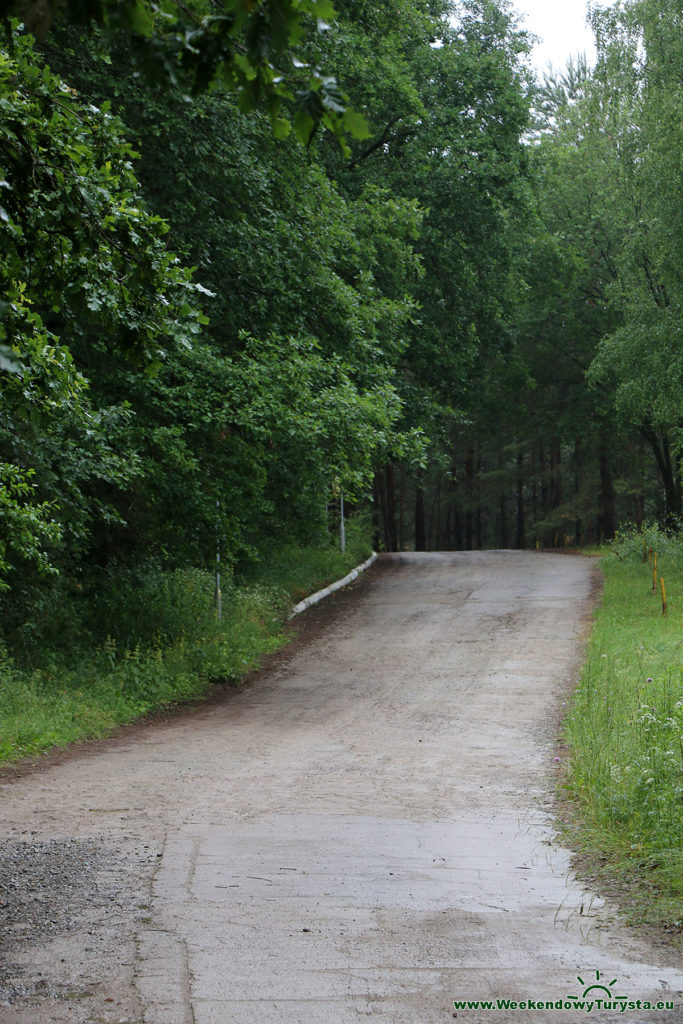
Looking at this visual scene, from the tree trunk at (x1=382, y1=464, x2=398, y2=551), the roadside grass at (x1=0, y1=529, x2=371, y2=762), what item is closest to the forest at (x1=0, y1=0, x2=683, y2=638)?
the roadside grass at (x1=0, y1=529, x2=371, y2=762)

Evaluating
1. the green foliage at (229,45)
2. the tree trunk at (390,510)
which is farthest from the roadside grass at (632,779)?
the tree trunk at (390,510)

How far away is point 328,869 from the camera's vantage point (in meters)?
6.23

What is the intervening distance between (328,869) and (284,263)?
11.0 metres

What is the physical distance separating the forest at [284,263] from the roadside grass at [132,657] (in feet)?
1.65

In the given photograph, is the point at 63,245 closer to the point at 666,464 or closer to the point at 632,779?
the point at 632,779

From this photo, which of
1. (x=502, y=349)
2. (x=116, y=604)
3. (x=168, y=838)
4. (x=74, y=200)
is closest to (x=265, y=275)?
(x=116, y=604)

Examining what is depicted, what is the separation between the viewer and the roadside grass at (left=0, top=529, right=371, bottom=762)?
36.5 ft

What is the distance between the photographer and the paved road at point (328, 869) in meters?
4.37

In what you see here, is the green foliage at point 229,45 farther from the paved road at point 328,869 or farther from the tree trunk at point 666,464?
the tree trunk at point 666,464

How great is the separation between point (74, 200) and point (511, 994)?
5.01 meters

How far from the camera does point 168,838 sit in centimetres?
692

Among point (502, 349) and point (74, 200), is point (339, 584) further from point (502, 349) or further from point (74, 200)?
point (74, 200)

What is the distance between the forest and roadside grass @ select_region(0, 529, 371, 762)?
1.65 ft

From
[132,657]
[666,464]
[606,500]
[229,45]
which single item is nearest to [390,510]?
[606,500]
